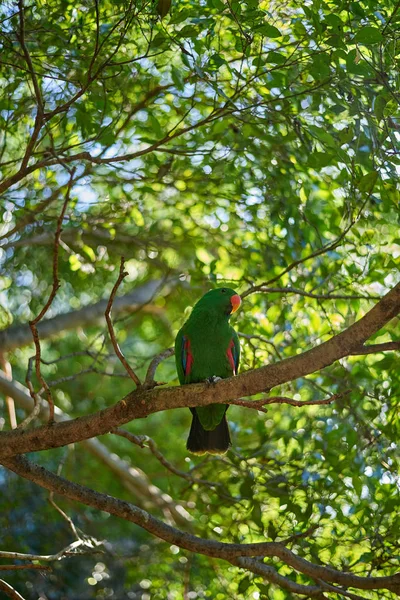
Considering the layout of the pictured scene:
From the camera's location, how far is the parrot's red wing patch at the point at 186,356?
13.8 ft

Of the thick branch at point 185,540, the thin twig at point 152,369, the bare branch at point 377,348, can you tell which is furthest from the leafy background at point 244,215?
the bare branch at point 377,348

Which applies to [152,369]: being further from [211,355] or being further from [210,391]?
[211,355]

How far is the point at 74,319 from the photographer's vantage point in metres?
6.83

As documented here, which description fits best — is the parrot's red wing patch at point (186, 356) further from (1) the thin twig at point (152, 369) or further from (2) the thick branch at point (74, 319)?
(2) the thick branch at point (74, 319)

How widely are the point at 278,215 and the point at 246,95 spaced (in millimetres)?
1006

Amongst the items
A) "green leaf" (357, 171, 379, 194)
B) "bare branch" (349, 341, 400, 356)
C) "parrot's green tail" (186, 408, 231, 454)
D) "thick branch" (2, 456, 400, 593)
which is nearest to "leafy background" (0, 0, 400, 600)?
"green leaf" (357, 171, 379, 194)

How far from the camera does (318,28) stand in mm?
3162

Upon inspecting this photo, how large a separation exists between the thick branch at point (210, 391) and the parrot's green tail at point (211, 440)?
4.16ft

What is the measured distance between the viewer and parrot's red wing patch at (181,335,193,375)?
13.8 feet

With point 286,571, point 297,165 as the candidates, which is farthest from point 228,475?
point 297,165

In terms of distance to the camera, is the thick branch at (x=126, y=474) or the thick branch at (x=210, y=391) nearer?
the thick branch at (x=210, y=391)

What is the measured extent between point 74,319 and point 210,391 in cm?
423

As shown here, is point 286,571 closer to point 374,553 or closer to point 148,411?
point 374,553

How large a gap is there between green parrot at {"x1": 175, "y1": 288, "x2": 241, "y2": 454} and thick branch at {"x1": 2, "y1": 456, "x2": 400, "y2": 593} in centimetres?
78
